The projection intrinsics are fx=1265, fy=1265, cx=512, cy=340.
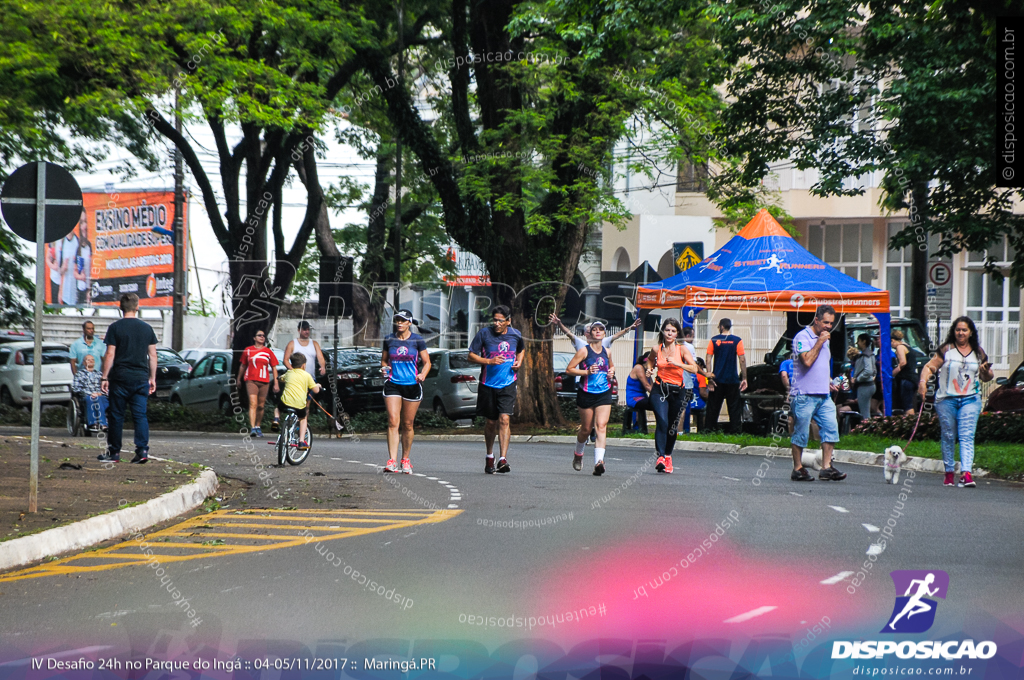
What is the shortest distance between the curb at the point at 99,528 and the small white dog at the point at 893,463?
7.24m

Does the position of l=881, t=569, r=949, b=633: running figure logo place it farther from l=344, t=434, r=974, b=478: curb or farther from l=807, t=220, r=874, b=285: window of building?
l=807, t=220, r=874, b=285: window of building

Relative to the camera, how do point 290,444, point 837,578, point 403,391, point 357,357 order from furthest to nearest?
point 357,357 < point 290,444 < point 403,391 < point 837,578

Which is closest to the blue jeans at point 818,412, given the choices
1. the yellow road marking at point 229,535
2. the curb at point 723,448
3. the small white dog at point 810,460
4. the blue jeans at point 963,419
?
the small white dog at point 810,460

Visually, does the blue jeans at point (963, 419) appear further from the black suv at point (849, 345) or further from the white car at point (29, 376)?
the white car at point (29, 376)

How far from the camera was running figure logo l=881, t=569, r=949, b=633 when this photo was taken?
20.2ft

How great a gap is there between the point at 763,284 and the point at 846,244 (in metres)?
19.3

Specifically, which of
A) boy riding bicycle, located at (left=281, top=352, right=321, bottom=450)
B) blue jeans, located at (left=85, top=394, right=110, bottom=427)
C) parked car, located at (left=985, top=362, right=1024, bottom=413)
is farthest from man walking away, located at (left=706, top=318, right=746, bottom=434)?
blue jeans, located at (left=85, top=394, right=110, bottom=427)

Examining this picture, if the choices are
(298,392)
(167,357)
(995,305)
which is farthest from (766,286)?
(995,305)

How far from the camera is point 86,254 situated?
5628 centimetres

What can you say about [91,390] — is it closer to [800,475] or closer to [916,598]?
[800,475]

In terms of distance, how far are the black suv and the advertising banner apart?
38221 millimetres

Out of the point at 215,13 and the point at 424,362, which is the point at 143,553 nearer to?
the point at 424,362

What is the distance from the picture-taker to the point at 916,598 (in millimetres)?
6629

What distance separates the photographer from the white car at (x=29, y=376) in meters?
31.0
